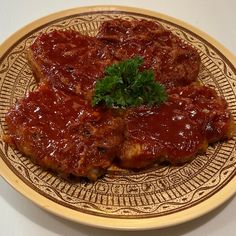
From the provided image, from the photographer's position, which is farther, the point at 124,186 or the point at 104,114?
the point at 104,114

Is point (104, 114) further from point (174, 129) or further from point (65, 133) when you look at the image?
point (174, 129)

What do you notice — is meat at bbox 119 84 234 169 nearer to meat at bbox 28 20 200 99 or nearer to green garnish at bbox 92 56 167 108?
green garnish at bbox 92 56 167 108

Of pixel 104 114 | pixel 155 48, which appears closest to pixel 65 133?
pixel 104 114

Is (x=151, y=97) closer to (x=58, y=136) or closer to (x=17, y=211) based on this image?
(x=58, y=136)

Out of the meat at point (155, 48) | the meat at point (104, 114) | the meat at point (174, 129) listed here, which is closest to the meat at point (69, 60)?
the meat at point (104, 114)

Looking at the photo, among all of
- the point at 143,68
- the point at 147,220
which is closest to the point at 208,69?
the point at 143,68

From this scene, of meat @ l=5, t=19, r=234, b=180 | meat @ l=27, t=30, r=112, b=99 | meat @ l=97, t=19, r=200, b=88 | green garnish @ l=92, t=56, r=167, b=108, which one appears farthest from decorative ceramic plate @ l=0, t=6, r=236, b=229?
green garnish @ l=92, t=56, r=167, b=108

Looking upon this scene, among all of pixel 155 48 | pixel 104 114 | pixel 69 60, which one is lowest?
pixel 104 114
